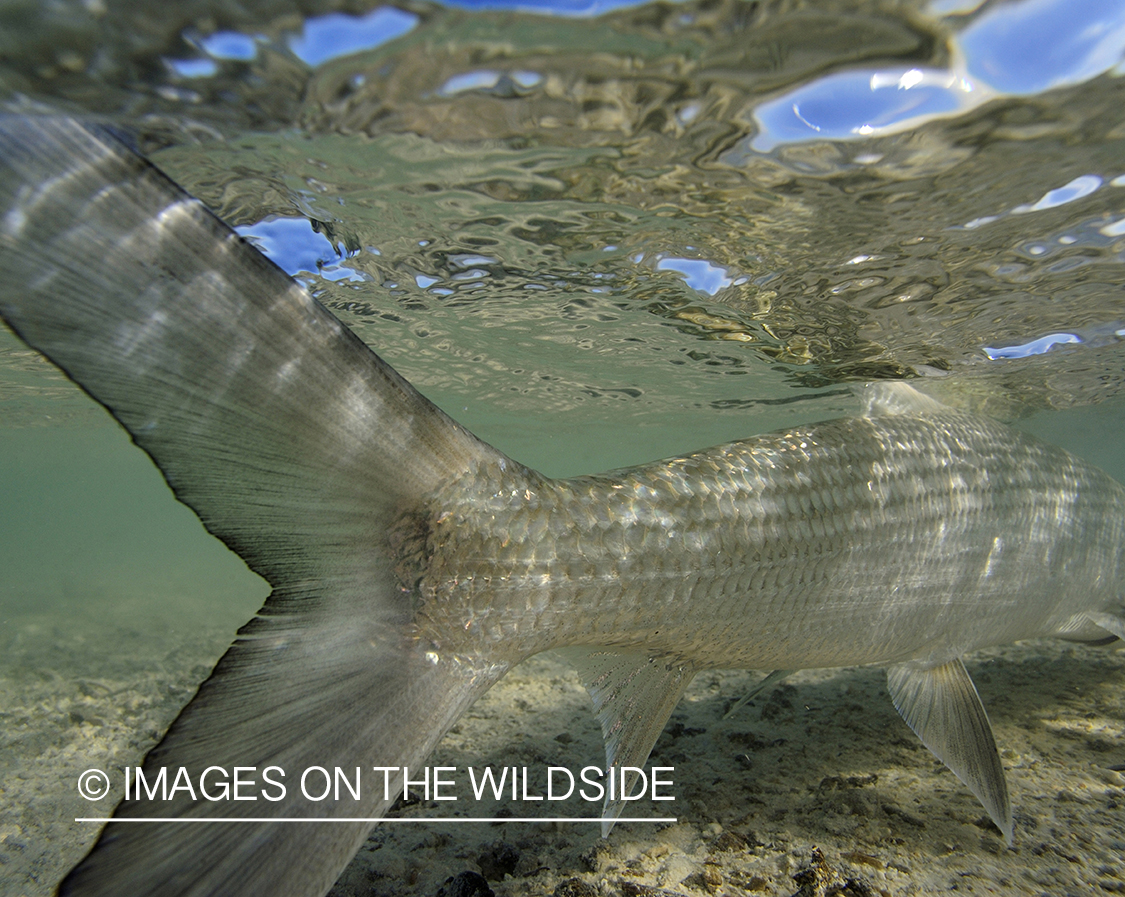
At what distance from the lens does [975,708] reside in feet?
12.6

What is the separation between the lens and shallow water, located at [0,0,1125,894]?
3.41 m

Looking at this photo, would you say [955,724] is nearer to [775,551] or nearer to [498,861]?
[775,551]

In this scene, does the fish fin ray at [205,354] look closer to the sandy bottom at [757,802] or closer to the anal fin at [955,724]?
the sandy bottom at [757,802]

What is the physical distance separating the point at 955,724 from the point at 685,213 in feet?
15.8

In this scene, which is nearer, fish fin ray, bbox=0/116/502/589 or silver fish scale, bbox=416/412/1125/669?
fish fin ray, bbox=0/116/502/589

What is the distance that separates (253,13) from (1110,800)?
7.23 metres

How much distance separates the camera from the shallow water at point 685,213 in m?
3.41

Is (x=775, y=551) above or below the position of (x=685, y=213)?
below

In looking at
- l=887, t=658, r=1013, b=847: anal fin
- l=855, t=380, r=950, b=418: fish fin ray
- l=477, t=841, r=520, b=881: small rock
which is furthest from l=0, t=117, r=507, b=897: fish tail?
l=855, t=380, r=950, b=418: fish fin ray

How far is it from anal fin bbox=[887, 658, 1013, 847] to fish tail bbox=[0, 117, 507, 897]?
127 inches

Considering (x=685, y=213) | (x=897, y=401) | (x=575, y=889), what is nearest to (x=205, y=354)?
(x=575, y=889)

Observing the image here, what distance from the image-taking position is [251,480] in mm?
1960

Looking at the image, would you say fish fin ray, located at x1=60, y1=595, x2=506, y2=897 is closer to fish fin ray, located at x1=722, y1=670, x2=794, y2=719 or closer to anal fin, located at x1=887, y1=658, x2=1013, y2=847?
anal fin, located at x1=887, y1=658, x2=1013, y2=847

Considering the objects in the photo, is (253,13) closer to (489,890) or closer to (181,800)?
(181,800)
